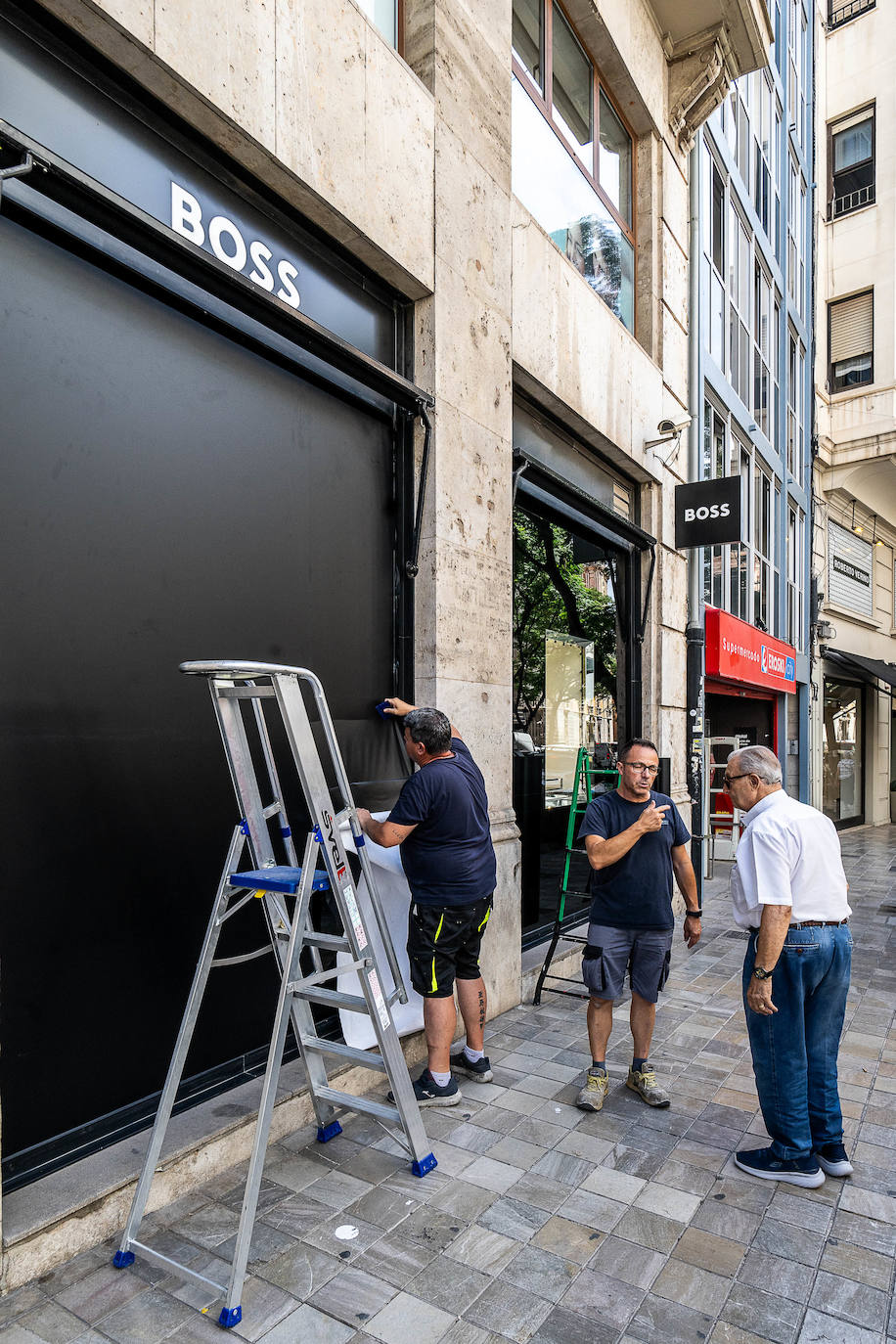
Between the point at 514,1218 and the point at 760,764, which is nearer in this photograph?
the point at 514,1218

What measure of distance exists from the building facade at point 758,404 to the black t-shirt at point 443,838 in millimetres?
6411

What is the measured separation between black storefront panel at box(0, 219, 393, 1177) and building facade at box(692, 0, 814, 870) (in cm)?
→ 688

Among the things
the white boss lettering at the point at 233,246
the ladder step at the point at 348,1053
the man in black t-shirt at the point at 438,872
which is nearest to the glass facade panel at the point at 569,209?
the white boss lettering at the point at 233,246

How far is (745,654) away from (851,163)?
13.3 meters

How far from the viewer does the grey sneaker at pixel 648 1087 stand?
13.6 feet

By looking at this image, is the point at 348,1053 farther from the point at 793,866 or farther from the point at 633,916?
the point at 793,866

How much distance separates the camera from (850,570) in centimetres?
1809

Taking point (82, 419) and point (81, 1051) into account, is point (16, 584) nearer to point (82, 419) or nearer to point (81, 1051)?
point (82, 419)

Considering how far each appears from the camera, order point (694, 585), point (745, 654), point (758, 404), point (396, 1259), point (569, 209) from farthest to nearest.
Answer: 1. point (758, 404)
2. point (745, 654)
3. point (694, 585)
4. point (569, 209)
5. point (396, 1259)

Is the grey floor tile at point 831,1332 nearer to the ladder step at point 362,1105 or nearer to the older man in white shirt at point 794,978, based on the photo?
the older man in white shirt at point 794,978

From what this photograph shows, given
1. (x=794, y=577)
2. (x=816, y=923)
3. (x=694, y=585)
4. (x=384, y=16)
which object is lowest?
(x=816, y=923)

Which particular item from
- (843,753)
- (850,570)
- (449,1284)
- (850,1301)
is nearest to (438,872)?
(449,1284)

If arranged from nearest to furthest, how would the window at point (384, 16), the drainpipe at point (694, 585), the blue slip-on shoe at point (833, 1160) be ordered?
1. the blue slip-on shoe at point (833, 1160)
2. the window at point (384, 16)
3. the drainpipe at point (694, 585)

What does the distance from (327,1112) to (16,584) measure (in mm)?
2544
